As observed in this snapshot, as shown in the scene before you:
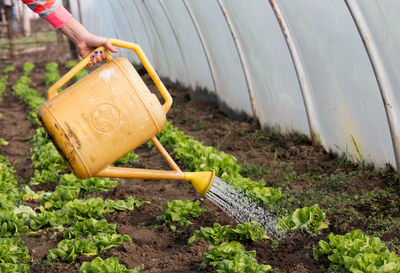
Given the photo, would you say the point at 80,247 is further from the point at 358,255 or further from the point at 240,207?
the point at 358,255

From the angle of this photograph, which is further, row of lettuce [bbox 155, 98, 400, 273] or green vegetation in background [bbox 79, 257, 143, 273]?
green vegetation in background [bbox 79, 257, 143, 273]

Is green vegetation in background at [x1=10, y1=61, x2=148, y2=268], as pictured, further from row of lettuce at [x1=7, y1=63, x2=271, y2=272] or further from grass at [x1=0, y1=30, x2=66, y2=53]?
grass at [x1=0, y1=30, x2=66, y2=53]

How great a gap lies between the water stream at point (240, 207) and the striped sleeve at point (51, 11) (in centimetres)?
142

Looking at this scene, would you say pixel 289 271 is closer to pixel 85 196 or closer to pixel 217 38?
pixel 85 196

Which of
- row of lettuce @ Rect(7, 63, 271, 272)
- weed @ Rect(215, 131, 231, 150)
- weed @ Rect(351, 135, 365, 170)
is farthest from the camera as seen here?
weed @ Rect(215, 131, 231, 150)

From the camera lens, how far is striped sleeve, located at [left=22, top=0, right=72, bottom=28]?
2760 mm

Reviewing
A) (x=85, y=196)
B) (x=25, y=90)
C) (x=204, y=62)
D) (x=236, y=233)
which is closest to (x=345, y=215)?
(x=236, y=233)

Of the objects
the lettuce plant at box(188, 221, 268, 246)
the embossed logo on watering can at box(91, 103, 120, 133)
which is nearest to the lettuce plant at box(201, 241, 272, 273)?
the lettuce plant at box(188, 221, 268, 246)

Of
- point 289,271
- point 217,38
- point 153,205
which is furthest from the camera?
point 217,38

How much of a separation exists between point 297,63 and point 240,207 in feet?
6.60

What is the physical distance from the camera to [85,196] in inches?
183

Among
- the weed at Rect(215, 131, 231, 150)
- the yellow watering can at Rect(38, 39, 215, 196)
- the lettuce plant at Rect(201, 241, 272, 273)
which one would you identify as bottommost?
the weed at Rect(215, 131, 231, 150)

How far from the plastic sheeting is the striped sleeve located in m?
2.31

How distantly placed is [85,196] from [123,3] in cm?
747
